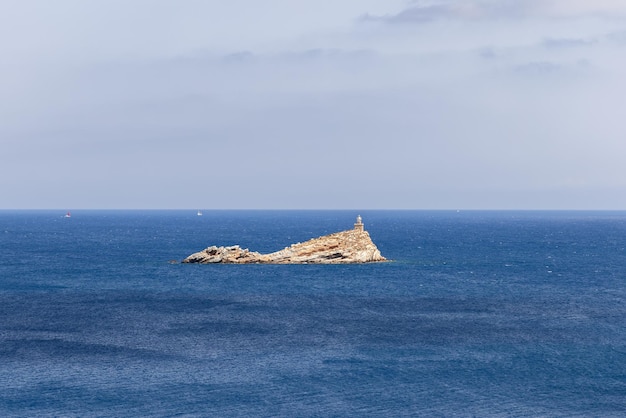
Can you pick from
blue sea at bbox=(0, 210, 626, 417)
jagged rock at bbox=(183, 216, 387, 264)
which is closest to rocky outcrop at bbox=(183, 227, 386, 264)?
jagged rock at bbox=(183, 216, 387, 264)

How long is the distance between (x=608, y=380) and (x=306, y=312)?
38444 millimetres

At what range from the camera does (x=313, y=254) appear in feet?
474

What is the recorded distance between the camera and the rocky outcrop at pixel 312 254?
143 meters

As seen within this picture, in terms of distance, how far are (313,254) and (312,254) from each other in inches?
7.7

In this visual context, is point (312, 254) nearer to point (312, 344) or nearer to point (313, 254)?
point (313, 254)

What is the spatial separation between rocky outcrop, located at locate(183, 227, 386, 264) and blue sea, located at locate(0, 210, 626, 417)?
11771 millimetres

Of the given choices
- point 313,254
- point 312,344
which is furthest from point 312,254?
point 312,344

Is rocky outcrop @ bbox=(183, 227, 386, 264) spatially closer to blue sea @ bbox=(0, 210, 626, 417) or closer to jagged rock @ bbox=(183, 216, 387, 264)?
jagged rock @ bbox=(183, 216, 387, 264)

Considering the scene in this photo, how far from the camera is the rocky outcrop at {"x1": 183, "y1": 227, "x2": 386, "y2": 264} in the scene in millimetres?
143250

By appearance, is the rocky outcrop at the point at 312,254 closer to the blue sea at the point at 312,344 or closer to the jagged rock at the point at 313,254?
the jagged rock at the point at 313,254

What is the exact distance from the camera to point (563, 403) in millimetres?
54344

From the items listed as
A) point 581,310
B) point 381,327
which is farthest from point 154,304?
point 581,310

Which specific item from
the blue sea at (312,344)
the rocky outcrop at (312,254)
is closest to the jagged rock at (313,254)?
the rocky outcrop at (312,254)

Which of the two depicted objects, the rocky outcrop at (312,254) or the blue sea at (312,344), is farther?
the rocky outcrop at (312,254)
